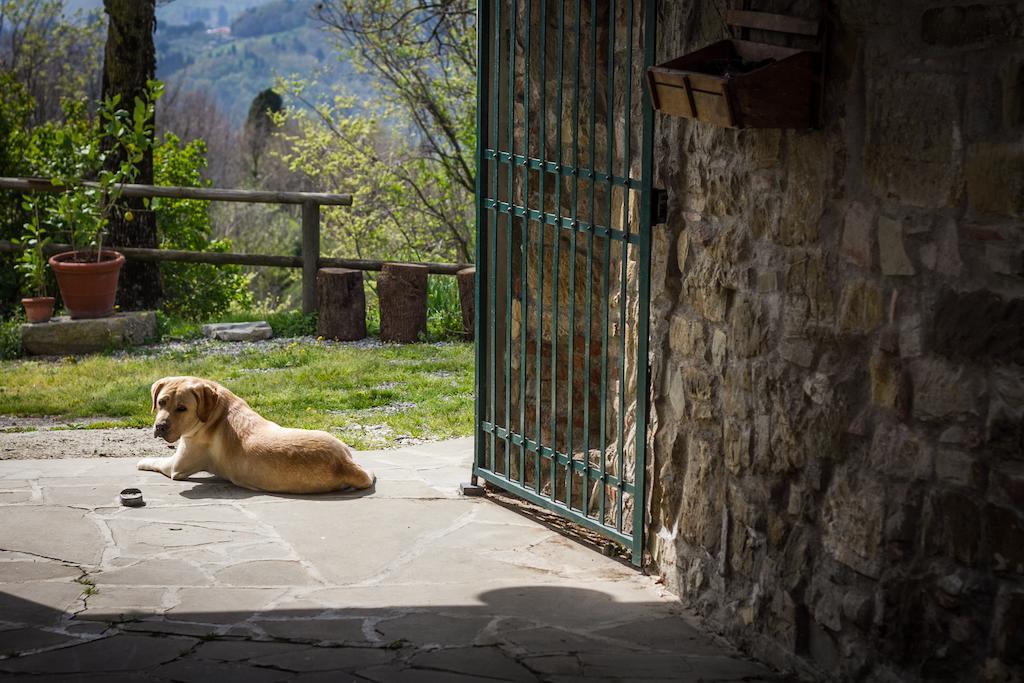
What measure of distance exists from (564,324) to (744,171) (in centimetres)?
231

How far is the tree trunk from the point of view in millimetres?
11828

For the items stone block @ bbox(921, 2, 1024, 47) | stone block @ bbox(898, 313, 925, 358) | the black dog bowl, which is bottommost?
the black dog bowl

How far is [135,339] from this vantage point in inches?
412

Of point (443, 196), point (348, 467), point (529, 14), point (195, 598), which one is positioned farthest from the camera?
point (443, 196)

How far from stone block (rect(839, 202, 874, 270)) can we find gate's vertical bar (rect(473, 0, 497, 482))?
2468 millimetres

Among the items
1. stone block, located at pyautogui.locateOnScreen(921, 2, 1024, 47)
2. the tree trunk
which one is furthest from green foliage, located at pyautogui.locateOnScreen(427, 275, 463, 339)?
stone block, located at pyautogui.locateOnScreen(921, 2, 1024, 47)

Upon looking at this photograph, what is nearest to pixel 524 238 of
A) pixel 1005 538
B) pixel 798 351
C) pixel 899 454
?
pixel 798 351

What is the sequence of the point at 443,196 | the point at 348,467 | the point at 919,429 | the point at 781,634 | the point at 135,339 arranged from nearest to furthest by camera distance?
the point at 919,429 < the point at 781,634 < the point at 348,467 < the point at 135,339 < the point at 443,196

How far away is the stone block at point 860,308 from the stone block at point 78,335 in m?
7.94

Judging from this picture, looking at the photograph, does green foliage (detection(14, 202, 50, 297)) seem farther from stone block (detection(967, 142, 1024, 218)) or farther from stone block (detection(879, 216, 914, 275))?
stone block (detection(967, 142, 1024, 218))

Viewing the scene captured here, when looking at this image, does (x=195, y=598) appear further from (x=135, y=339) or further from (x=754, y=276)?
(x=135, y=339)

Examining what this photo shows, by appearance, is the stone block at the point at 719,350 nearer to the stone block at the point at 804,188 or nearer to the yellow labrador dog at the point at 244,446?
the stone block at the point at 804,188

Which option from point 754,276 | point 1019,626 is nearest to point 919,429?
point 1019,626

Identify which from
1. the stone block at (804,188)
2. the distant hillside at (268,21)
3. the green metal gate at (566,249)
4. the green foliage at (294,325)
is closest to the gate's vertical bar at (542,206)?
the green metal gate at (566,249)
